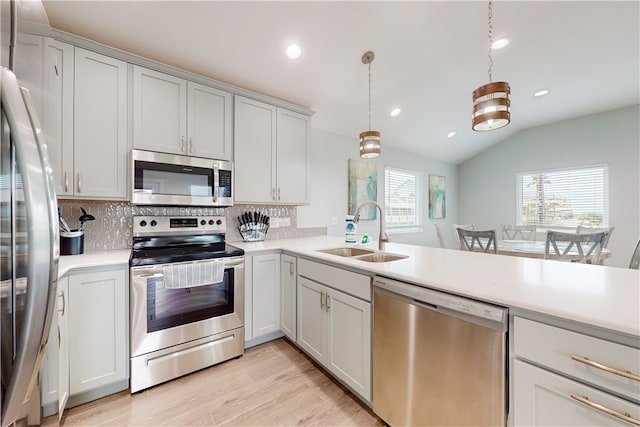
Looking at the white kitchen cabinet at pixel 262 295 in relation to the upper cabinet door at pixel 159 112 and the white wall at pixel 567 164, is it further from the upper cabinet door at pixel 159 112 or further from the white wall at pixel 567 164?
the white wall at pixel 567 164

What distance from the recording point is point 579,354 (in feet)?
2.66

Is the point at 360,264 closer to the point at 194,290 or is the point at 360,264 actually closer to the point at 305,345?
the point at 305,345

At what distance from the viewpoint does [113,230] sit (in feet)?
7.04

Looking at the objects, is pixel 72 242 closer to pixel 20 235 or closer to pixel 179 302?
pixel 179 302

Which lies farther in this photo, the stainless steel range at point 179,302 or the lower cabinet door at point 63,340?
the stainless steel range at point 179,302

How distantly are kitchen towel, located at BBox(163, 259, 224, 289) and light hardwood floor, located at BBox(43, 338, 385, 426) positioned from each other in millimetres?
721

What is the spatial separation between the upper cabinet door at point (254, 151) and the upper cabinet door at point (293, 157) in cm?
9

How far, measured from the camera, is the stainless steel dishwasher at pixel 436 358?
3.28 feet

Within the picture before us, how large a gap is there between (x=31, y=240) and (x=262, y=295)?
A: 186cm

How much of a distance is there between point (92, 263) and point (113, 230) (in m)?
0.62

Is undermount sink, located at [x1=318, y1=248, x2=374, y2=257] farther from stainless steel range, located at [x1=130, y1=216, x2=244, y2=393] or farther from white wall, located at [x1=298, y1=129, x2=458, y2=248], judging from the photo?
white wall, located at [x1=298, y1=129, x2=458, y2=248]

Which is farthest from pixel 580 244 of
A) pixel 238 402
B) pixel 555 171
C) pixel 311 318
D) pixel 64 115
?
pixel 64 115

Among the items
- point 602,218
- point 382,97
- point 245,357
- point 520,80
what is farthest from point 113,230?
point 602,218

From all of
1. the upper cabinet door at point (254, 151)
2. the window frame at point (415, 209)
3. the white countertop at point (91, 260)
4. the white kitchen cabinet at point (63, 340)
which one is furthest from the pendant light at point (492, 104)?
the window frame at point (415, 209)
